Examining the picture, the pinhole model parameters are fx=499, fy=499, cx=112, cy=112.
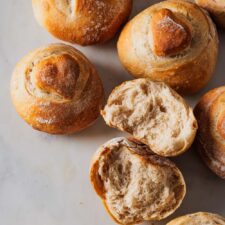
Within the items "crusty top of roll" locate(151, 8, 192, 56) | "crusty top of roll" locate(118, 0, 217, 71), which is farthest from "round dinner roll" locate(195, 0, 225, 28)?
"crusty top of roll" locate(151, 8, 192, 56)

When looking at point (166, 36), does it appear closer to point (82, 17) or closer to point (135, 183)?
point (82, 17)

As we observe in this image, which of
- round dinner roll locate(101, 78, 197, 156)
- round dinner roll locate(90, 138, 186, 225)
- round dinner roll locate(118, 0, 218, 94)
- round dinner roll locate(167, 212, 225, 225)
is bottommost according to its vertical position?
round dinner roll locate(167, 212, 225, 225)

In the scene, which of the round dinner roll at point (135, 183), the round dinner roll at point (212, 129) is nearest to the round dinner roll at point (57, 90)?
the round dinner roll at point (135, 183)

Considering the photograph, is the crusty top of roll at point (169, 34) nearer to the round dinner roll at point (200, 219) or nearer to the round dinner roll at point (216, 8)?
the round dinner roll at point (216, 8)

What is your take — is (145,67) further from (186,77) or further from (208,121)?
(208,121)

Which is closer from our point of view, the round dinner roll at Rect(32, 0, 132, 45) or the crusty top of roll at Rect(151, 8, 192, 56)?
the crusty top of roll at Rect(151, 8, 192, 56)

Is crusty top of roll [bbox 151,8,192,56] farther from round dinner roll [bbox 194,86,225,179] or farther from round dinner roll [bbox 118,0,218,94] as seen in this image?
round dinner roll [bbox 194,86,225,179]
